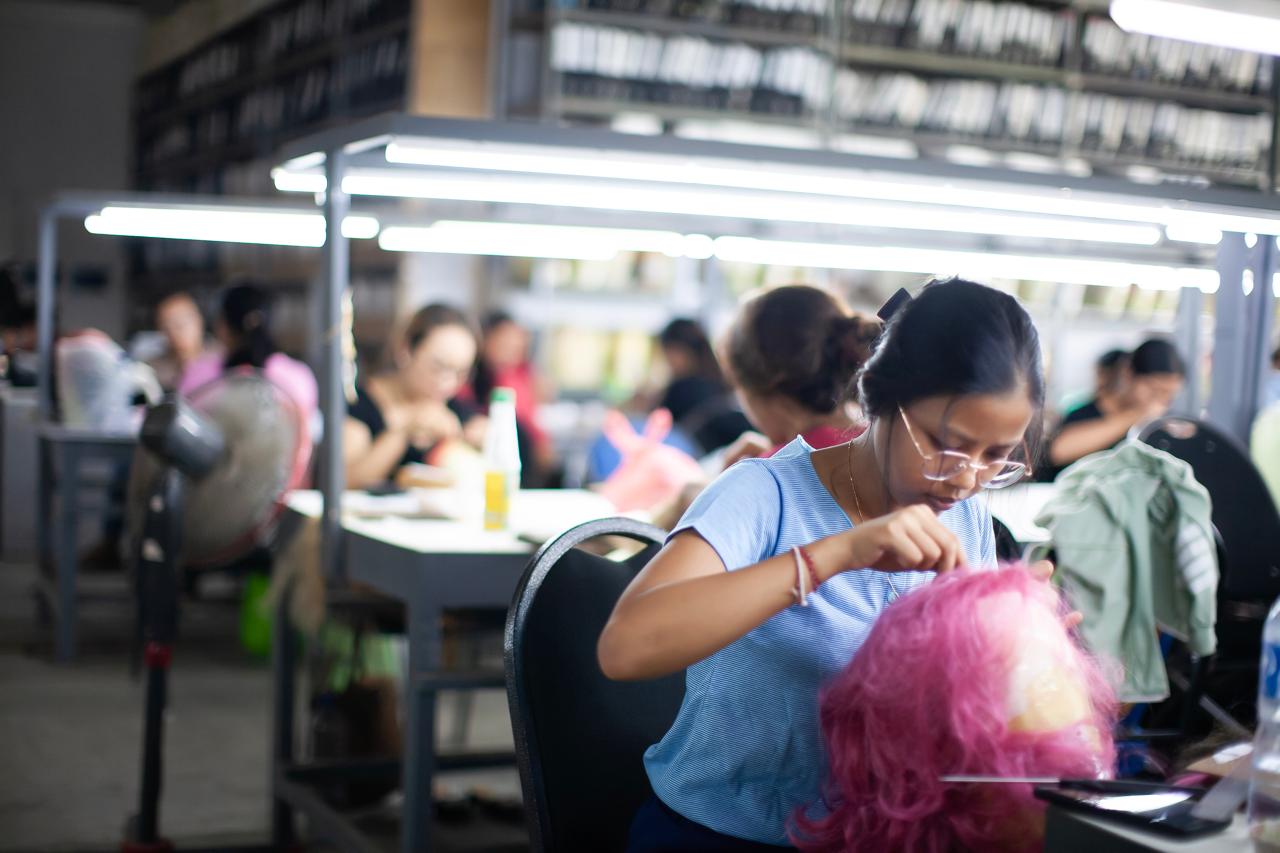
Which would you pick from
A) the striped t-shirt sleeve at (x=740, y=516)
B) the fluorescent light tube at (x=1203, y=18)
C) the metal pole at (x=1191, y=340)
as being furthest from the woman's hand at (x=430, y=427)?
the striped t-shirt sleeve at (x=740, y=516)

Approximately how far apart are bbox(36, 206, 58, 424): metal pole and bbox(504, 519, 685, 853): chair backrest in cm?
420

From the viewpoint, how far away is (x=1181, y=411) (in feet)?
14.6

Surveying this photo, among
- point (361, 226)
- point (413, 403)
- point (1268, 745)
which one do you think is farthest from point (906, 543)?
point (361, 226)

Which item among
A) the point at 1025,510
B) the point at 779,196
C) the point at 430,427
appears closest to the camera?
the point at 779,196

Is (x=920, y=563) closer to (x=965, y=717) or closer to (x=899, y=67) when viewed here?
(x=965, y=717)

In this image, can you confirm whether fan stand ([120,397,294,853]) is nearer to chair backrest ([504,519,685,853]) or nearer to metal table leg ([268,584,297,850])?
metal table leg ([268,584,297,850])

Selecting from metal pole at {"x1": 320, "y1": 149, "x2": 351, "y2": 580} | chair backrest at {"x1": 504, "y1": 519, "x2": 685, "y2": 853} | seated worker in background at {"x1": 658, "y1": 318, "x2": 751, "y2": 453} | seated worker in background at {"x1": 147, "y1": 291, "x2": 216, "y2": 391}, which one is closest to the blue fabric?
chair backrest at {"x1": 504, "y1": 519, "x2": 685, "y2": 853}

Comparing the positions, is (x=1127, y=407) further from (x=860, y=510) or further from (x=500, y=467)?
(x=860, y=510)

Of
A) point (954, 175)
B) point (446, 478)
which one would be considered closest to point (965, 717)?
point (954, 175)

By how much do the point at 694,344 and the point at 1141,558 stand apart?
8.81 feet

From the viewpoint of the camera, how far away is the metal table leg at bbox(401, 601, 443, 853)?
2.48 meters

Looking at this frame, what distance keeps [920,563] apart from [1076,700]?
0.57ft

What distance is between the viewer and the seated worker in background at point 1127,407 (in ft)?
14.2

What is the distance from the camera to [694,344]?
5.11 metres
